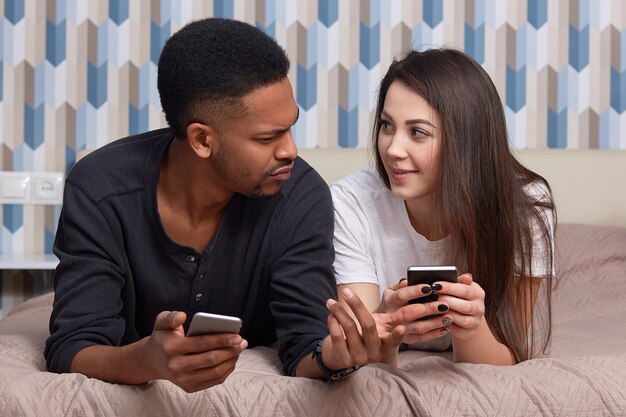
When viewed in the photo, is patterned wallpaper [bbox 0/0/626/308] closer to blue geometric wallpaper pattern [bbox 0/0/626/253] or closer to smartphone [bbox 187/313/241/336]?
blue geometric wallpaper pattern [bbox 0/0/626/253]

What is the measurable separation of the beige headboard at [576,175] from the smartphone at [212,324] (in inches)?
64.3

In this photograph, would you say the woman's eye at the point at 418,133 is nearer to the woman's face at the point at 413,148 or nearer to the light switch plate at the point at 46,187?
the woman's face at the point at 413,148

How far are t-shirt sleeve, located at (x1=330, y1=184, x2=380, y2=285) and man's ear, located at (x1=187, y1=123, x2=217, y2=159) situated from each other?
31 cm

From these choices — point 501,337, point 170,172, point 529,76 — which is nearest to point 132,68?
point 529,76

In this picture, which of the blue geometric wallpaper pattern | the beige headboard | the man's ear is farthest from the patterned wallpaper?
the man's ear

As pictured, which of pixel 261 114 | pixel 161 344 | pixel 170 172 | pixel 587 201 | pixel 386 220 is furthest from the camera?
pixel 587 201

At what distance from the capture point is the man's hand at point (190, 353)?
41.6 inches

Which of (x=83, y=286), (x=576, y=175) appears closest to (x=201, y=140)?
(x=83, y=286)

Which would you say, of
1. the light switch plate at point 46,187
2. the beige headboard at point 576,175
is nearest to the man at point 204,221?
the beige headboard at point 576,175

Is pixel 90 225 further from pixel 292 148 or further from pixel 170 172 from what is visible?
pixel 292 148

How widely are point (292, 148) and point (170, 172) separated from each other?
0.23 m

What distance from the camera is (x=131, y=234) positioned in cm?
140

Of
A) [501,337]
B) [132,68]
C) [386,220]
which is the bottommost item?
[501,337]

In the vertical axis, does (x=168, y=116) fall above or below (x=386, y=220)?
above
